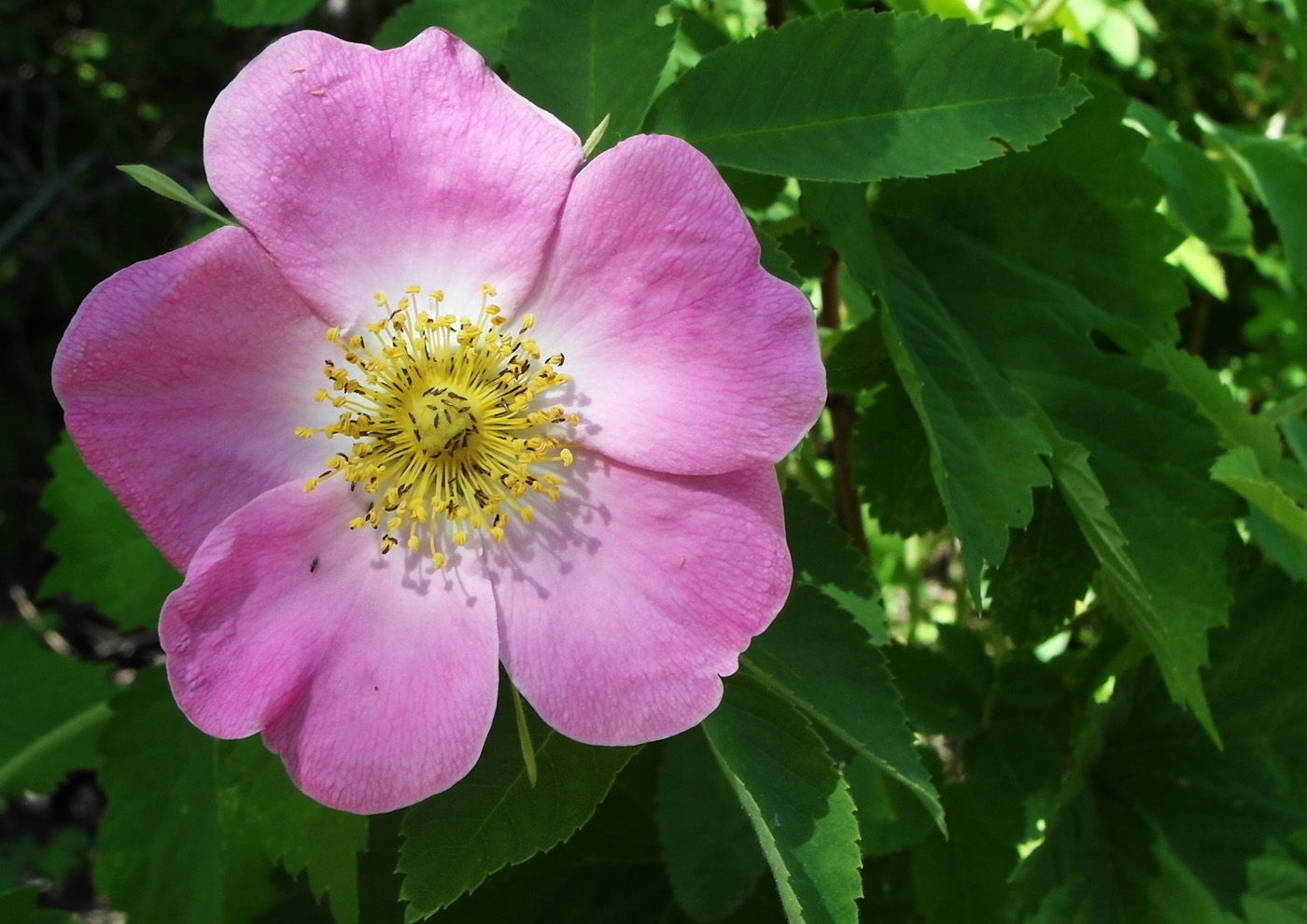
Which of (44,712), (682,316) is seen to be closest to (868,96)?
(682,316)

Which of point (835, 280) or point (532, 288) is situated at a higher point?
point (532, 288)

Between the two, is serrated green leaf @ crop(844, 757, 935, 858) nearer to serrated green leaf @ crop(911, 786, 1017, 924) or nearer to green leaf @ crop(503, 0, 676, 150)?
serrated green leaf @ crop(911, 786, 1017, 924)

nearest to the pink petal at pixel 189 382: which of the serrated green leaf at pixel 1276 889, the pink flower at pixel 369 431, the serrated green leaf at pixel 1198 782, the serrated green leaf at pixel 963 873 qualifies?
the pink flower at pixel 369 431

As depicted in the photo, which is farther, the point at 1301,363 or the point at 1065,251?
the point at 1301,363

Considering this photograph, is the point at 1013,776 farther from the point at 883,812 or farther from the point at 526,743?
the point at 526,743

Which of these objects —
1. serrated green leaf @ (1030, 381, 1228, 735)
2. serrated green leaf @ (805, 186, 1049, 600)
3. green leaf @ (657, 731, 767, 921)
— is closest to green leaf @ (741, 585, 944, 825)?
serrated green leaf @ (805, 186, 1049, 600)

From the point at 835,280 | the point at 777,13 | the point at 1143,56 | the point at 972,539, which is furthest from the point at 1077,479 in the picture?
the point at 1143,56

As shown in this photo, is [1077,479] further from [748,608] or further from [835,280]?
[835,280]
